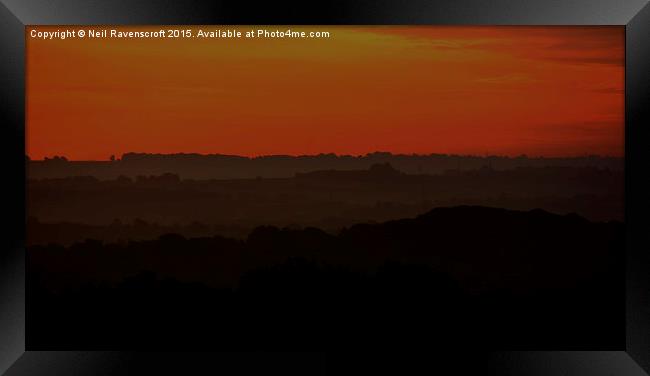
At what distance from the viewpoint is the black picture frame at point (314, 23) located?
3031mm

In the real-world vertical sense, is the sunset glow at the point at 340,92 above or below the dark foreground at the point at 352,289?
above

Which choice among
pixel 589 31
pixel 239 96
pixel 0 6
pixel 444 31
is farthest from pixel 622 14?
pixel 0 6

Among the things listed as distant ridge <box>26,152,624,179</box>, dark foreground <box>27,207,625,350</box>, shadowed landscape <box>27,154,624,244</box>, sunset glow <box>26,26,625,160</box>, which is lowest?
dark foreground <box>27,207,625,350</box>

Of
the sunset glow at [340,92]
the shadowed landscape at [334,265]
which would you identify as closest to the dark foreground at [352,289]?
the shadowed landscape at [334,265]

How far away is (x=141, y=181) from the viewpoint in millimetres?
3131

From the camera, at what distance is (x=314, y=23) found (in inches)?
122

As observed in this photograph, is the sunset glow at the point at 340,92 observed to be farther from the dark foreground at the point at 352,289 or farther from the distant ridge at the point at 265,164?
the dark foreground at the point at 352,289

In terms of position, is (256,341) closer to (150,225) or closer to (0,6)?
(150,225)

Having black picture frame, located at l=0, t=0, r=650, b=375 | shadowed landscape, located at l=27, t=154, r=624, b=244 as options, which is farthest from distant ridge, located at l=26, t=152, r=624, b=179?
black picture frame, located at l=0, t=0, r=650, b=375

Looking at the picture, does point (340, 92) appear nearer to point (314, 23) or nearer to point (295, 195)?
point (314, 23)

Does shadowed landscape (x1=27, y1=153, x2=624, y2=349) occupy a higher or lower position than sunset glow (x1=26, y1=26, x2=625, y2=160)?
lower

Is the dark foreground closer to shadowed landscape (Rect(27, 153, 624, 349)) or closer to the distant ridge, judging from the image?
shadowed landscape (Rect(27, 153, 624, 349))

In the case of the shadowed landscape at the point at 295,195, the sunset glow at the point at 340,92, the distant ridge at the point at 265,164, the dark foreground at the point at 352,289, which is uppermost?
the sunset glow at the point at 340,92

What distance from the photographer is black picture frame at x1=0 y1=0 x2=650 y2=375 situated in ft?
9.95
